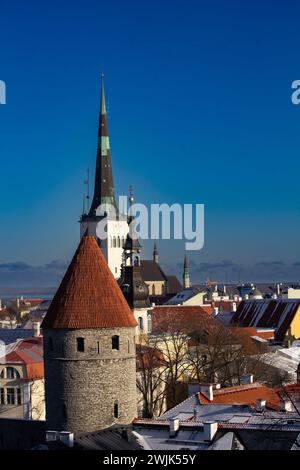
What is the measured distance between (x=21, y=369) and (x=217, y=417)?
1724cm

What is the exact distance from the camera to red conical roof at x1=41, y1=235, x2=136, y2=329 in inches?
1125

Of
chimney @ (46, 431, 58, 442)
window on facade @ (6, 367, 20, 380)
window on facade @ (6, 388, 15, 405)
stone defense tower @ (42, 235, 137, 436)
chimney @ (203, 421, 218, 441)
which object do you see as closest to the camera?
chimney @ (203, 421, 218, 441)

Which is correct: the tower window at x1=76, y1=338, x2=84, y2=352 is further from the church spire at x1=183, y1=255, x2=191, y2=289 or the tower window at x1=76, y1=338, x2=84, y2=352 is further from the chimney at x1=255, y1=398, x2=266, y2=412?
the church spire at x1=183, y1=255, x2=191, y2=289

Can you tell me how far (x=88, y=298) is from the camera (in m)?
29.0

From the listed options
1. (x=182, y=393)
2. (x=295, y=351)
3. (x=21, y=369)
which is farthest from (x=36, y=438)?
(x=295, y=351)

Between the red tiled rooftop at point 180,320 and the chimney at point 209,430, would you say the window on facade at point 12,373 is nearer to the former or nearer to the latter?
the red tiled rooftop at point 180,320

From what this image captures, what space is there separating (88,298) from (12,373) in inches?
604

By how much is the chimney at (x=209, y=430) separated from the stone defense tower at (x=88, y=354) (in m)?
4.75

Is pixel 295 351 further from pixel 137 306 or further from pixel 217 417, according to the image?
pixel 217 417

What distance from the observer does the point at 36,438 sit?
33.3 meters

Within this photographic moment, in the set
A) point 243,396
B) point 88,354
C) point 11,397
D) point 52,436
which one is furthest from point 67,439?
point 11,397

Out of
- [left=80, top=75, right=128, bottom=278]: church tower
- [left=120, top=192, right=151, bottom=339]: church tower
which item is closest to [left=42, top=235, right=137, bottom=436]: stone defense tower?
[left=120, top=192, right=151, bottom=339]: church tower

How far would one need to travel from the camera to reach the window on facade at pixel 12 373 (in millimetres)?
42906

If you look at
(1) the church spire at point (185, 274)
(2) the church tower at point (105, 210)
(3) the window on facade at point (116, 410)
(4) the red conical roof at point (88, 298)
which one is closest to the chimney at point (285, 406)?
(3) the window on facade at point (116, 410)
